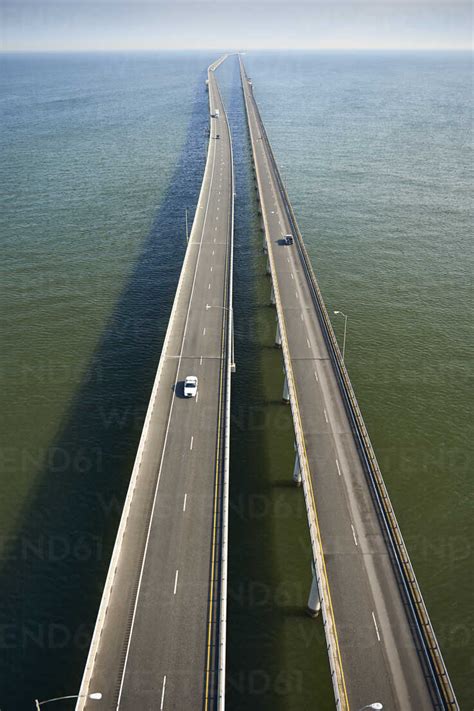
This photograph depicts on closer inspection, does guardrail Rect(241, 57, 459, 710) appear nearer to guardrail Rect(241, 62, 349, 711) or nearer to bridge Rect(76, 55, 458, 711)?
bridge Rect(76, 55, 458, 711)

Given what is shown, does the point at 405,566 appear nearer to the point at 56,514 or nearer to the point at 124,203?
the point at 56,514

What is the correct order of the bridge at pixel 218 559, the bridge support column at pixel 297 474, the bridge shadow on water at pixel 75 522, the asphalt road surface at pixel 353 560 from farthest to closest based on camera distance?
the bridge support column at pixel 297 474 → the bridge shadow on water at pixel 75 522 → the asphalt road surface at pixel 353 560 → the bridge at pixel 218 559

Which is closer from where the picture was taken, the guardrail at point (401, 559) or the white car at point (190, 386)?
the guardrail at point (401, 559)

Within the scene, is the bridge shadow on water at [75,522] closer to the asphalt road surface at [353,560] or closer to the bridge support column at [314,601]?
the bridge support column at [314,601]

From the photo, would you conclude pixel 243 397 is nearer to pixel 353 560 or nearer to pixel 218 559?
pixel 218 559

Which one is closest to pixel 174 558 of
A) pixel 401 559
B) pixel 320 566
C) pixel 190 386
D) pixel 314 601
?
pixel 320 566

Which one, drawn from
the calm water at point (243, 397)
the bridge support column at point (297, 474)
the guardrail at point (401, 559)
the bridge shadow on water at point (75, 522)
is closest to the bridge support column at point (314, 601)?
the calm water at point (243, 397)
